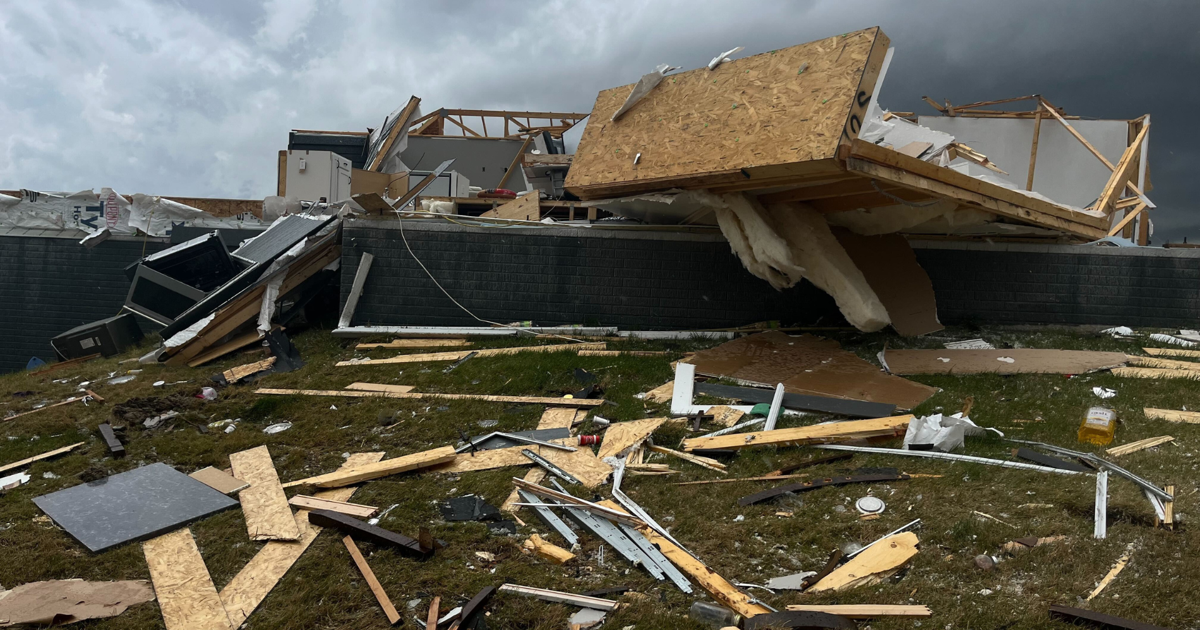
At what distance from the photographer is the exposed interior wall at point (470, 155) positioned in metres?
20.2

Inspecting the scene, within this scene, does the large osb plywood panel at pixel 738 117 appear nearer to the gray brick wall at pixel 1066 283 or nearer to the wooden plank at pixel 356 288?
the wooden plank at pixel 356 288

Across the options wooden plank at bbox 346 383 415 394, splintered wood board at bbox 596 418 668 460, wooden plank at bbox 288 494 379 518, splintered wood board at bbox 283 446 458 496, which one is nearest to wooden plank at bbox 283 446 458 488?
splintered wood board at bbox 283 446 458 496

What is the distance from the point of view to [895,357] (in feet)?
25.3

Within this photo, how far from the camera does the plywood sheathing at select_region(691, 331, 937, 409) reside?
641 cm

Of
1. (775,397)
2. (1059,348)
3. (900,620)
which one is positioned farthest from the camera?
(1059,348)

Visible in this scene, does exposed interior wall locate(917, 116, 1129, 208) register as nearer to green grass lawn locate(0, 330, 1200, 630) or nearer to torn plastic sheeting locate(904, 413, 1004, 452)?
green grass lawn locate(0, 330, 1200, 630)

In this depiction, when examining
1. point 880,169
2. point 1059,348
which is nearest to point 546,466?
point 880,169

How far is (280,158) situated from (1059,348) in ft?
54.2

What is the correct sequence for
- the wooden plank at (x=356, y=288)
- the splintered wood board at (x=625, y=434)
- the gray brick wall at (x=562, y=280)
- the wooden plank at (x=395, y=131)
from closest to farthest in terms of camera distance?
the splintered wood board at (x=625, y=434)
the gray brick wall at (x=562, y=280)
the wooden plank at (x=356, y=288)
the wooden plank at (x=395, y=131)

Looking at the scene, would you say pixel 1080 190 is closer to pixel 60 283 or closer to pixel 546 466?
pixel 546 466

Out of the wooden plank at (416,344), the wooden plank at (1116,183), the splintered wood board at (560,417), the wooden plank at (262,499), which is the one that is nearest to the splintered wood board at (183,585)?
the wooden plank at (262,499)

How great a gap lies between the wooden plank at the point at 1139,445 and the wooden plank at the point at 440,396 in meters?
3.93

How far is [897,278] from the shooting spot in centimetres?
911

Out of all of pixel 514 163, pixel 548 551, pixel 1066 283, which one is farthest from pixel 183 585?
pixel 514 163
